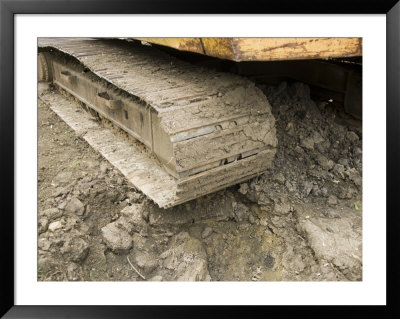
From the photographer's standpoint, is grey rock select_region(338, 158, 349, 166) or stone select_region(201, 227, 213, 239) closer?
stone select_region(201, 227, 213, 239)

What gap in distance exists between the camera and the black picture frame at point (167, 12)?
207cm

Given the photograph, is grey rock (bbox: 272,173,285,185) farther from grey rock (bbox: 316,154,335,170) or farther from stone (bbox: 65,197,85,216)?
stone (bbox: 65,197,85,216)

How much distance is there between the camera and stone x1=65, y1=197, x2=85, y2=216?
3230mm

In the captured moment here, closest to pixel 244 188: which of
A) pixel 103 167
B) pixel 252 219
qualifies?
pixel 252 219

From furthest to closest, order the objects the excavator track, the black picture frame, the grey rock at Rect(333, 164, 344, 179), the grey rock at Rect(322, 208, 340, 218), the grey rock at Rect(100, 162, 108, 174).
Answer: the grey rock at Rect(100, 162, 108, 174), the grey rock at Rect(333, 164, 344, 179), the grey rock at Rect(322, 208, 340, 218), the excavator track, the black picture frame

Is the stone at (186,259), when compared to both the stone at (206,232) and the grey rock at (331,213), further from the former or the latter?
the grey rock at (331,213)

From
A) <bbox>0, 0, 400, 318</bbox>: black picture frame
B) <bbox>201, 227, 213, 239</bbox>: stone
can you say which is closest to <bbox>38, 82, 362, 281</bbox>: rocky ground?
<bbox>201, 227, 213, 239</bbox>: stone

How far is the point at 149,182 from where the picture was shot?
311 cm

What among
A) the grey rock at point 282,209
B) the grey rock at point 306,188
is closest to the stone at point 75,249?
the grey rock at point 282,209

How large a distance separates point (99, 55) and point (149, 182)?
121 centimetres

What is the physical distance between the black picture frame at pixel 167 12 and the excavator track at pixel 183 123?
0.77 meters

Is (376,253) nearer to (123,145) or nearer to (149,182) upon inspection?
(149,182)

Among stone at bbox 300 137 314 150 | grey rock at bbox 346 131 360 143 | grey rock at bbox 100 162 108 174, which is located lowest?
grey rock at bbox 100 162 108 174

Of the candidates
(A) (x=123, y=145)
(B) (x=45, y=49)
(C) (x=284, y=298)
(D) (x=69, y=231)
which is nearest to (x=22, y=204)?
(D) (x=69, y=231)
